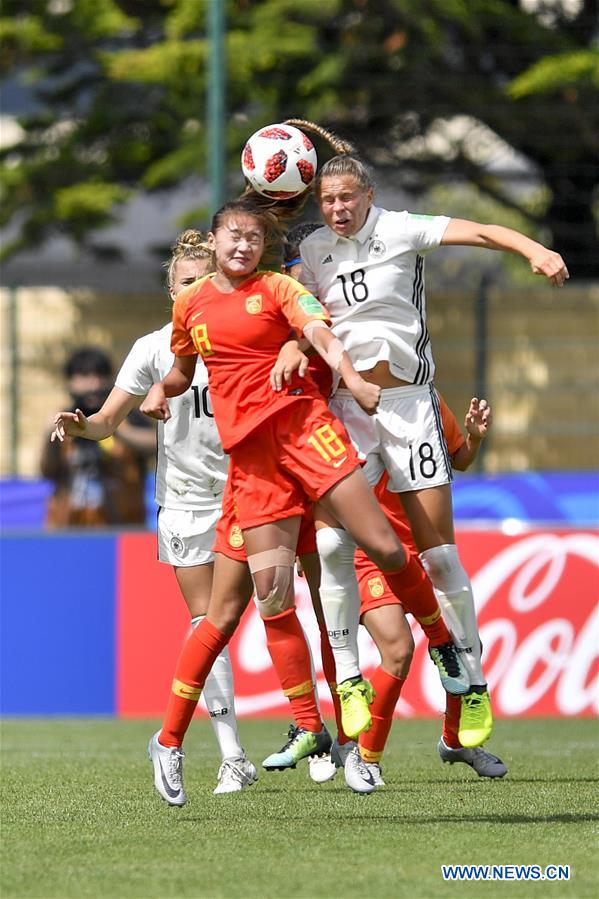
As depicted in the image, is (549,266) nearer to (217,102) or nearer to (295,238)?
(295,238)

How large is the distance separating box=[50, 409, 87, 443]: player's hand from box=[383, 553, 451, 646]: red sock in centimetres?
127

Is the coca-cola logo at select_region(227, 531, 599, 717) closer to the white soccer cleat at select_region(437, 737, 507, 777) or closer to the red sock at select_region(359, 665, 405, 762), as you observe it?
the white soccer cleat at select_region(437, 737, 507, 777)

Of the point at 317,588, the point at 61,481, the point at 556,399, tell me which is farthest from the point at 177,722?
the point at 556,399

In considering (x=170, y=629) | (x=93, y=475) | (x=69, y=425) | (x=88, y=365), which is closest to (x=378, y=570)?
(x=69, y=425)

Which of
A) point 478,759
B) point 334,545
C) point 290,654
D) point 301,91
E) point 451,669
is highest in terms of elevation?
point 301,91

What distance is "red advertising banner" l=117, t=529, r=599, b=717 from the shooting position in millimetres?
11117

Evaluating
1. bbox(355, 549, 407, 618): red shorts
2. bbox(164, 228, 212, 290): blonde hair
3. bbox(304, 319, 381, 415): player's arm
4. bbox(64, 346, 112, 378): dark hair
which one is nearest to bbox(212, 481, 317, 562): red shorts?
bbox(355, 549, 407, 618): red shorts

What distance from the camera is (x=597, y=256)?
57.6 ft

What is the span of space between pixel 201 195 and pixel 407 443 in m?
11.9

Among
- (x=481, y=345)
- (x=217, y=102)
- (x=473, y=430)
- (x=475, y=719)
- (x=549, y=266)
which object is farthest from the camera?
(x=481, y=345)

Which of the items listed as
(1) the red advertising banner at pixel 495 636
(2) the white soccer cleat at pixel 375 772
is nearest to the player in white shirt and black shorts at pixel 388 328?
(2) the white soccer cleat at pixel 375 772

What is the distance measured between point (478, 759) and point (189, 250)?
2.45 metres

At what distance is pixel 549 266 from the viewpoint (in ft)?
19.1

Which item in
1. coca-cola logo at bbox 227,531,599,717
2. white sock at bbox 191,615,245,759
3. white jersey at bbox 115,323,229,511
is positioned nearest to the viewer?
white sock at bbox 191,615,245,759
